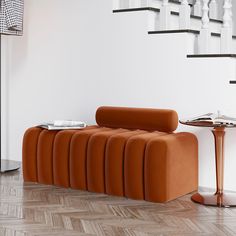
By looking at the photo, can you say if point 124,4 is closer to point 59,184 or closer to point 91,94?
point 91,94

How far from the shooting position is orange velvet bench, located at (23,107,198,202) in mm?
3836

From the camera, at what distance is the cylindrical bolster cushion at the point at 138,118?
4180 millimetres

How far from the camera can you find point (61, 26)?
504cm

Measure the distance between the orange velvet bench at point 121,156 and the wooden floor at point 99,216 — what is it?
0.35 ft

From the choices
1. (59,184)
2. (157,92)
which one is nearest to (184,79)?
(157,92)

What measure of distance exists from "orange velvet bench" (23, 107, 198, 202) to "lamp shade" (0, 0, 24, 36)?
0.91 m

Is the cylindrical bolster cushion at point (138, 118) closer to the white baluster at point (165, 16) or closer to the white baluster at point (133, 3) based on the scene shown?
the white baluster at point (165, 16)

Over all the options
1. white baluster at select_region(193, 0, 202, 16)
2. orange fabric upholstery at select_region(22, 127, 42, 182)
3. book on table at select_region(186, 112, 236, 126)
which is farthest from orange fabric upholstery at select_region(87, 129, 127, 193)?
white baluster at select_region(193, 0, 202, 16)

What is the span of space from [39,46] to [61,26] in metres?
0.31

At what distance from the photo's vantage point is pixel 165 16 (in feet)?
14.6

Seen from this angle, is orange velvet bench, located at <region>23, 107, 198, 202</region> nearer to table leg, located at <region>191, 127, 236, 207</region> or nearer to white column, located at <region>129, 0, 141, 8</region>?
table leg, located at <region>191, 127, 236, 207</region>

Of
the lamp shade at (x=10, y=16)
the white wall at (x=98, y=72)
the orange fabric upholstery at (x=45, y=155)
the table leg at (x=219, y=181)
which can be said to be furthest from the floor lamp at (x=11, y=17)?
the table leg at (x=219, y=181)

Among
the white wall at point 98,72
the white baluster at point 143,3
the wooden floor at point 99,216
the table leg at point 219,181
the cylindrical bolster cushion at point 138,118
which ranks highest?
the white baluster at point 143,3

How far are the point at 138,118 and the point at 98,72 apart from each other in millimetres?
728
